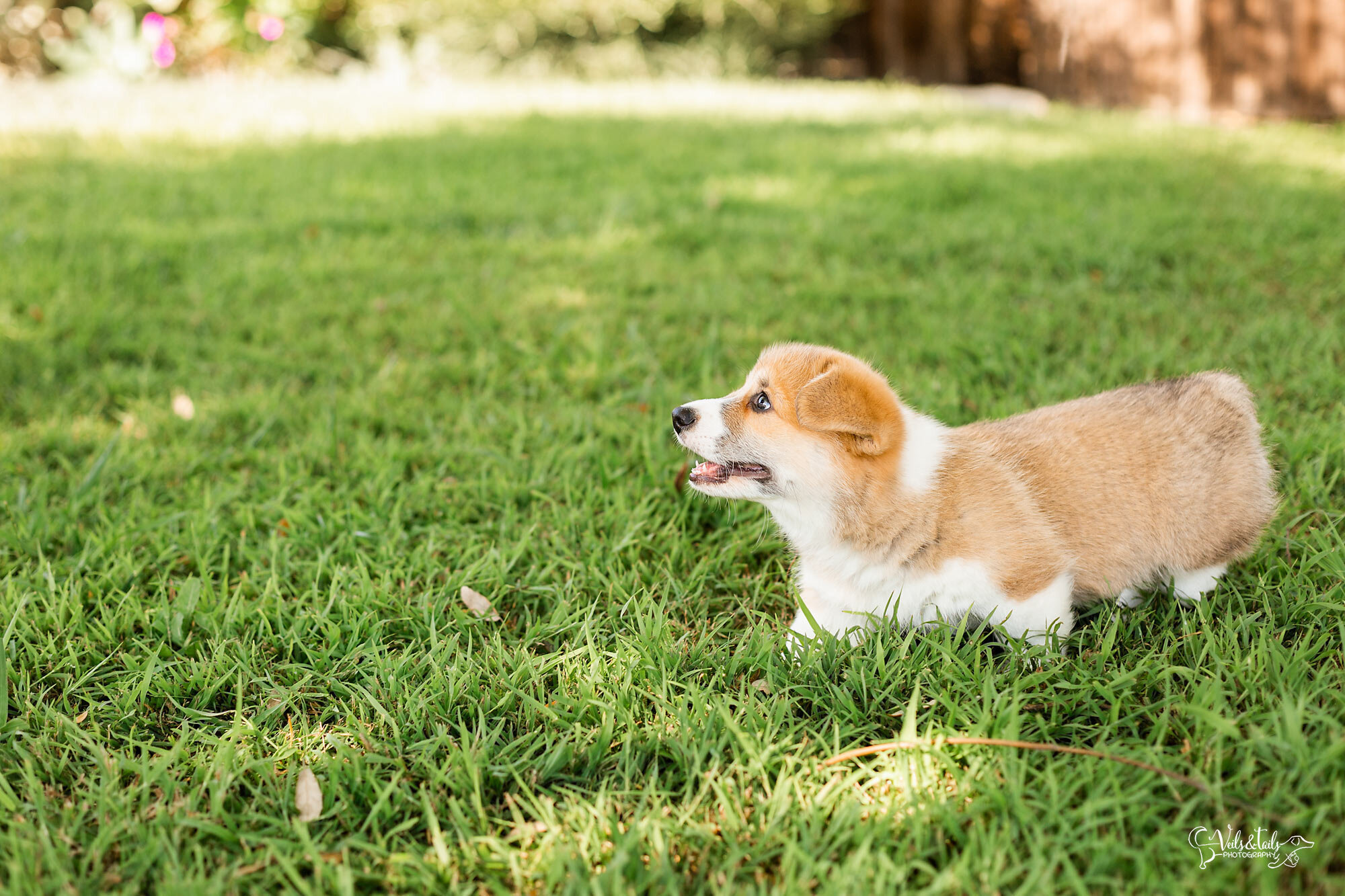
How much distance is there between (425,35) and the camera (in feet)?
42.9

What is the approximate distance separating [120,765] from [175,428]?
6.45ft

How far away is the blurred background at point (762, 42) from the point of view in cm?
891

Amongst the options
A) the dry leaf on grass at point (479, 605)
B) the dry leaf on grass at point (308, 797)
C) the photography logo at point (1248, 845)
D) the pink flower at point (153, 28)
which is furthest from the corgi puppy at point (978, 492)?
the pink flower at point (153, 28)

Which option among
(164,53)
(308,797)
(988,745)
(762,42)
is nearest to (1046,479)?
(988,745)

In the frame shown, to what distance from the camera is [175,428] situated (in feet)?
11.9

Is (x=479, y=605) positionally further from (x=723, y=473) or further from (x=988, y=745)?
(x=988, y=745)

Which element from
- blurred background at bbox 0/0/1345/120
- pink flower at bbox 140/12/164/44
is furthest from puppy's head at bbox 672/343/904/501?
pink flower at bbox 140/12/164/44

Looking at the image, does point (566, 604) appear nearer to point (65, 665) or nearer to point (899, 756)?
point (899, 756)

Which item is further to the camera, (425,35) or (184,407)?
(425,35)

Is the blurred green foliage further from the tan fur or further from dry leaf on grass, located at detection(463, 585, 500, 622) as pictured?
the tan fur

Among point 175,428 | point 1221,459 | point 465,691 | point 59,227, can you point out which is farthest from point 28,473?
point 1221,459

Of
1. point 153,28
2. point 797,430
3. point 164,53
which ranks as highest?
point 153,28

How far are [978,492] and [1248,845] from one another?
0.94 meters

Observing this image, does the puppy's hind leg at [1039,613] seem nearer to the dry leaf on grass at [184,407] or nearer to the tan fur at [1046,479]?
the tan fur at [1046,479]
